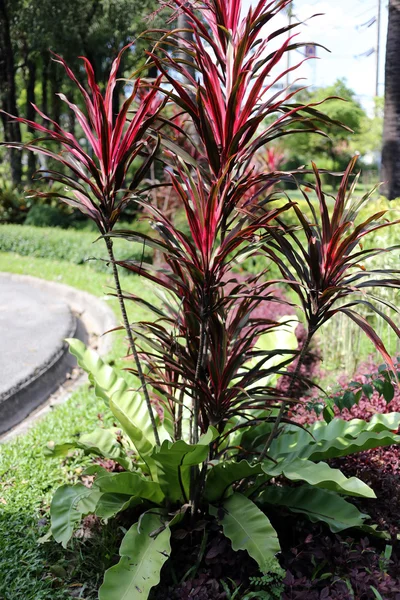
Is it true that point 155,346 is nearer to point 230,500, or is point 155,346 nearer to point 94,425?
point 230,500

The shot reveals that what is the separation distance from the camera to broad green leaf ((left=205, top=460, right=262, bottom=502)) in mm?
2527

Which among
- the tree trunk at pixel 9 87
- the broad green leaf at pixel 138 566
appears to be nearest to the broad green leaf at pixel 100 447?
the broad green leaf at pixel 138 566

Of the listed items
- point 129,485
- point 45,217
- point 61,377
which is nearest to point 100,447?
point 129,485

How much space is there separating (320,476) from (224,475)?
441 mm

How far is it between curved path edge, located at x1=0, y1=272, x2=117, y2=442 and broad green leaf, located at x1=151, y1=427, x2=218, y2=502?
1017 mm

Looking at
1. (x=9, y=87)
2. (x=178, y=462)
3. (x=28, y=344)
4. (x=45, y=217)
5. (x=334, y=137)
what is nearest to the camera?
(x=178, y=462)

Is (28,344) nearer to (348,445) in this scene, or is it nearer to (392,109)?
(348,445)

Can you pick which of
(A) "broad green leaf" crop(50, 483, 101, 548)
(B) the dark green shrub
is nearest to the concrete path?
(A) "broad green leaf" crop(50, 483, 101, 548)

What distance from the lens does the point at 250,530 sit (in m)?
2.40

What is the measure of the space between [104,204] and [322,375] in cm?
280

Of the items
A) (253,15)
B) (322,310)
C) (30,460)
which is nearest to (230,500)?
(322,310)

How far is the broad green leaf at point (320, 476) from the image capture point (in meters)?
2.29

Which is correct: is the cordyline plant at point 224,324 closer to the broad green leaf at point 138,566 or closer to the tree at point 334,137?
the broad green leaf at point 138,566

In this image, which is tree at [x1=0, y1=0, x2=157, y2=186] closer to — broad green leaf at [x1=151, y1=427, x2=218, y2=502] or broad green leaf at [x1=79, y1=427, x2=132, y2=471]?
broad green leaf at [x1=79, y1=427, x2=132, y2=471]
